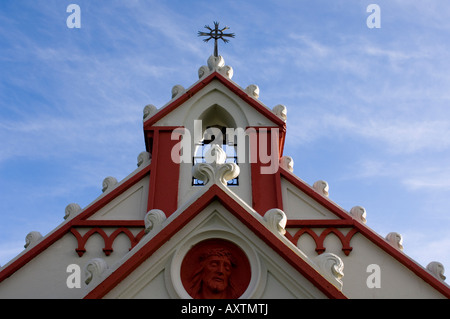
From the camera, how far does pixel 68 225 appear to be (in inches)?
494

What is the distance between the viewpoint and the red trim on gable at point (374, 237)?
456 inches

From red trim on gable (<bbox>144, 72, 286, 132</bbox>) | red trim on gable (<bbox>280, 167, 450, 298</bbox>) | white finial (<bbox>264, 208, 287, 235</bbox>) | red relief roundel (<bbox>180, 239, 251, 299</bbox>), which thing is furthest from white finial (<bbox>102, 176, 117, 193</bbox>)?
white finial (<bbox>264, 208, 287, 235</bbox>)

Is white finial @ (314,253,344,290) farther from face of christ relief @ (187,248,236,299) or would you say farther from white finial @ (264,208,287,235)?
face of christ relief @ (187,248,236,299)

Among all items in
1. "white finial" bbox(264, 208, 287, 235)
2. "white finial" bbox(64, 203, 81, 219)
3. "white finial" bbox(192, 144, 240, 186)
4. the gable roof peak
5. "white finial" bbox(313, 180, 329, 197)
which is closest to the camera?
"white finial" bbox(264, 208, 287, 235)

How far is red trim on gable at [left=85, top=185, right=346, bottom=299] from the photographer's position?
8.54 meters

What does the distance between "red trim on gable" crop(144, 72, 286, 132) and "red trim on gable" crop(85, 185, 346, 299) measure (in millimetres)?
5413

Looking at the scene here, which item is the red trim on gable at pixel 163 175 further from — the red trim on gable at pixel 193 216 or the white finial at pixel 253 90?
the red trim on gable at pixel 193 216

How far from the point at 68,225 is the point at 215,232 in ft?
14.8

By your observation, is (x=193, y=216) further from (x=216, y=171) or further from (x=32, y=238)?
(x=32, y=238)

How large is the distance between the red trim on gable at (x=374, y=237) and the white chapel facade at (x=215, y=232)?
24 millimetres

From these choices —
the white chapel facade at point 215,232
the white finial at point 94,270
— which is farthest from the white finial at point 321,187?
the white finial at point 94,270
